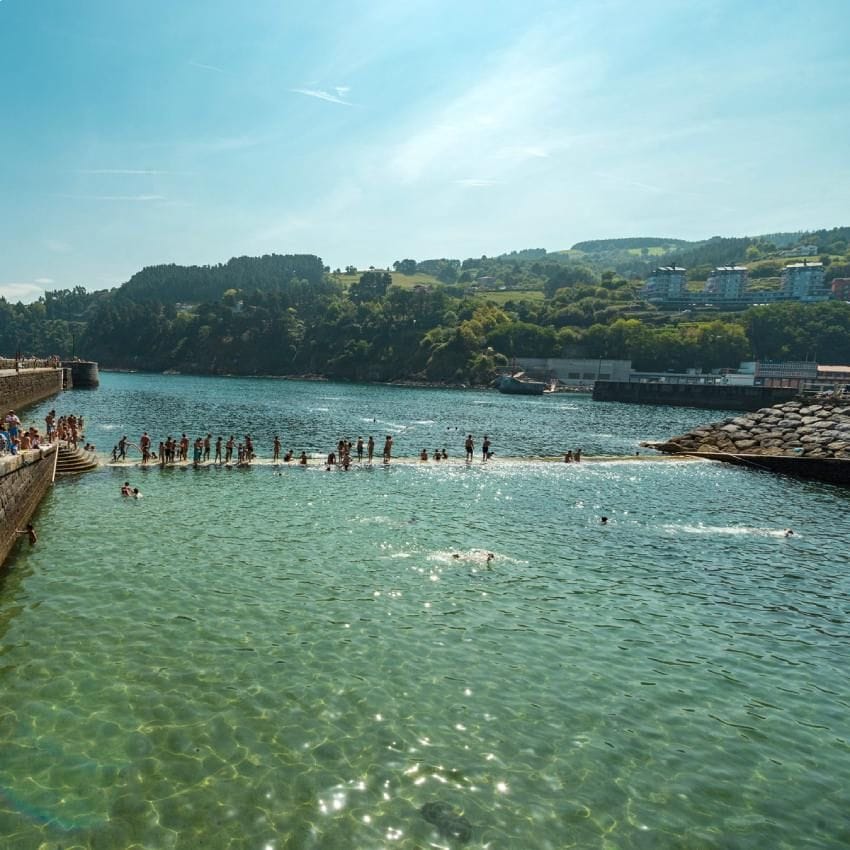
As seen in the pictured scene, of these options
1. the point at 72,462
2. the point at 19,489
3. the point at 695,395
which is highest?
the point at 695,395

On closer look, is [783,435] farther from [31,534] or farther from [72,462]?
[31,534]

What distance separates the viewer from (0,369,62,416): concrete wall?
6631 centimetres

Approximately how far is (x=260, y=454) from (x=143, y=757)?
42.7 meters

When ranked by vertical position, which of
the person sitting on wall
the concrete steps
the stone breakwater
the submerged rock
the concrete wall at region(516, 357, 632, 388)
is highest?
the concrete wall at region(516, 357, 632, 388)

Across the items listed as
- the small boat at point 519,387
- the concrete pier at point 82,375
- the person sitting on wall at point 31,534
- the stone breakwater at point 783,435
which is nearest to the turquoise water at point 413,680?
the person sitting on wall at point 31,534

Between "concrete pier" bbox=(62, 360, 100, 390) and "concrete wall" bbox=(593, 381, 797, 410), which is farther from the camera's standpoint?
"concrete pier" bbox=(62, 360, 100, 390)

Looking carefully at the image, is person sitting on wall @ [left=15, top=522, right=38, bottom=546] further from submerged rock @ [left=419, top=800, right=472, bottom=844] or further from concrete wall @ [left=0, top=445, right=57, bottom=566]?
submerged rock @ [left=419, top=800, right=472, bottom=844]

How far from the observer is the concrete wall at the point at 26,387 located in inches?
2611

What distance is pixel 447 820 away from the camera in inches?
408

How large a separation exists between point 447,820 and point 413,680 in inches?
182

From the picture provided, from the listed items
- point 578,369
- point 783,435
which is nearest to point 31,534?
point 783,435

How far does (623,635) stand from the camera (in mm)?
18125

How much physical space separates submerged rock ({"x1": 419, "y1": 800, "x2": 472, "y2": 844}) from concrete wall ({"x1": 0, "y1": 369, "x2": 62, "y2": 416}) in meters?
67.8

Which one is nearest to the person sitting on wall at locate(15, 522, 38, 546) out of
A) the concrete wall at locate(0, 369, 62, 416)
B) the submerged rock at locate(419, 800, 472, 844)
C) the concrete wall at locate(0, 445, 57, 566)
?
the concrete wall at locate(0, 445, 57, 566)
